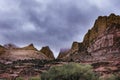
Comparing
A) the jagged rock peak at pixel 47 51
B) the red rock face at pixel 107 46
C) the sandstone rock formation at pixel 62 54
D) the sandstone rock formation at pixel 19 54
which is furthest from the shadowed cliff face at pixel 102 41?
the jagged rock peak at pixel 47 51

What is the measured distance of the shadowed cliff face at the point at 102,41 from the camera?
104762 mm

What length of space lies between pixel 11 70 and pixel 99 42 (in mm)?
32053

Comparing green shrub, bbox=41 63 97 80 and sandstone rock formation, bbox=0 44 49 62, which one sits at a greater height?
sandstone rock formation, bbox=0 44 49 62

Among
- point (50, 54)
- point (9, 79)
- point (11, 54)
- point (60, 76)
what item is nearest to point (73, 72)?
point (60, 76)

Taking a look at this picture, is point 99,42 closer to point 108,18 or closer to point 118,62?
point 108,18

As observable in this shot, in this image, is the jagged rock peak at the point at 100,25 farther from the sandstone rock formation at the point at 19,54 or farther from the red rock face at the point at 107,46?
the sandstone rock formation at the point at 19,54

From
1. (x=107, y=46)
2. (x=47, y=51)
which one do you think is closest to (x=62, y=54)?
(x=47, y=51)

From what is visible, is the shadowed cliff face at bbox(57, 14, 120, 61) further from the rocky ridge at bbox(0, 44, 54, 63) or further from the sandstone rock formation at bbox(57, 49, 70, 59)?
the sandstone rock formation at bbox(57, 49, 70, 59)

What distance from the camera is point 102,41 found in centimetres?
11450

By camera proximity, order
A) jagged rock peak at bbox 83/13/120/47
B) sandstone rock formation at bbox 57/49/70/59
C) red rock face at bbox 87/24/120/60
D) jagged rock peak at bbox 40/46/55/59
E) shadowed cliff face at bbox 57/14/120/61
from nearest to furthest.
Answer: red rock face at bbox 87/24/120/60 < shadowed cliff face at bbox 57/14/120/61 < jagged rock peak at bbox 83/13/120/47 < sandstone rock formation at bbox 57/49/70/59 < jagged rock peak at bbox 40/46/55/59

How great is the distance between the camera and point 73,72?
2514 inches

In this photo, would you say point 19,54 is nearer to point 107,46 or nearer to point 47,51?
point 47,51

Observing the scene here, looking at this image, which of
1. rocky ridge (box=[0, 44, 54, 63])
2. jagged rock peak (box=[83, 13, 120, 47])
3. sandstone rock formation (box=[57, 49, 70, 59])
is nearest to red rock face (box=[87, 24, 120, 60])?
jagged rock peak (box=[83, 13, 120, 47])

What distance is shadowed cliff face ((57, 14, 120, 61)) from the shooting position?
104762 millimetres
